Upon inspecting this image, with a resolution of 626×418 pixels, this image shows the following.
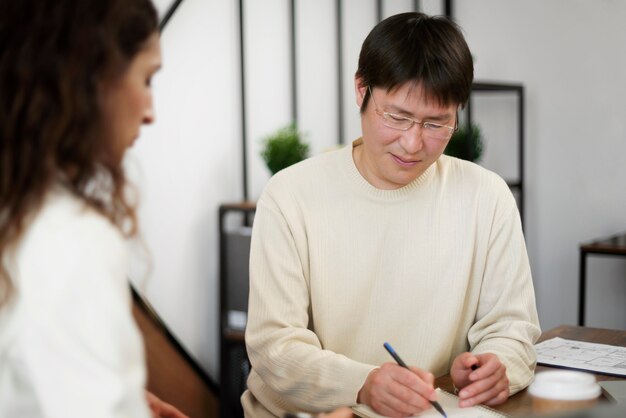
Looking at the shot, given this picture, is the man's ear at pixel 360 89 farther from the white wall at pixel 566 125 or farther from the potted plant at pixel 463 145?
the white wall at pixel 566 125

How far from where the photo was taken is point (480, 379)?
1.47 m

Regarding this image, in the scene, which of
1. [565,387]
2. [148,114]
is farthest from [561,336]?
[148,114]

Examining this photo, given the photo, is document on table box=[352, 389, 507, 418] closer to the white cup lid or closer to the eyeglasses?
the white cup lid

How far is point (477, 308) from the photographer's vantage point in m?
1.77

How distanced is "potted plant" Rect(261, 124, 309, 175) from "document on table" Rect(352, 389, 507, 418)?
1835 millimetres

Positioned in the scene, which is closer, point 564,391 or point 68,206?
point 68,206

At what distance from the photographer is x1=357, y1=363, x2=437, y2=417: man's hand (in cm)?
136

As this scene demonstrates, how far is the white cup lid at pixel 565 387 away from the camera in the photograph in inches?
48.2

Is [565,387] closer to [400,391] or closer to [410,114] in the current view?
[400,391]

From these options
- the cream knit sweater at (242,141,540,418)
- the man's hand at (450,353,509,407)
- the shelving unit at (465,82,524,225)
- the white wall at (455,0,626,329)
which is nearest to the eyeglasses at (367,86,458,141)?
the cream knit sweater at (242,141,540,418)

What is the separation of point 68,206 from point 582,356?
124 cm

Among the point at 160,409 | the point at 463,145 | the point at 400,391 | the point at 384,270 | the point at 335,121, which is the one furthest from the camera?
the point at 335,121

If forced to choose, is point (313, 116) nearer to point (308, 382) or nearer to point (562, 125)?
point (562, 125)

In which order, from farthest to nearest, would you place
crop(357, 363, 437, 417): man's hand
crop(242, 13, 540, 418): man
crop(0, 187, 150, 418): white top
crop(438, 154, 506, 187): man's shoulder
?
crop(438, 154, 506, 187): man's shoulder
crop(242, 13, 540, 418): man
crop(357, 363, 437, 417): man's hand
crop(0, 187, 150, 418): white top
